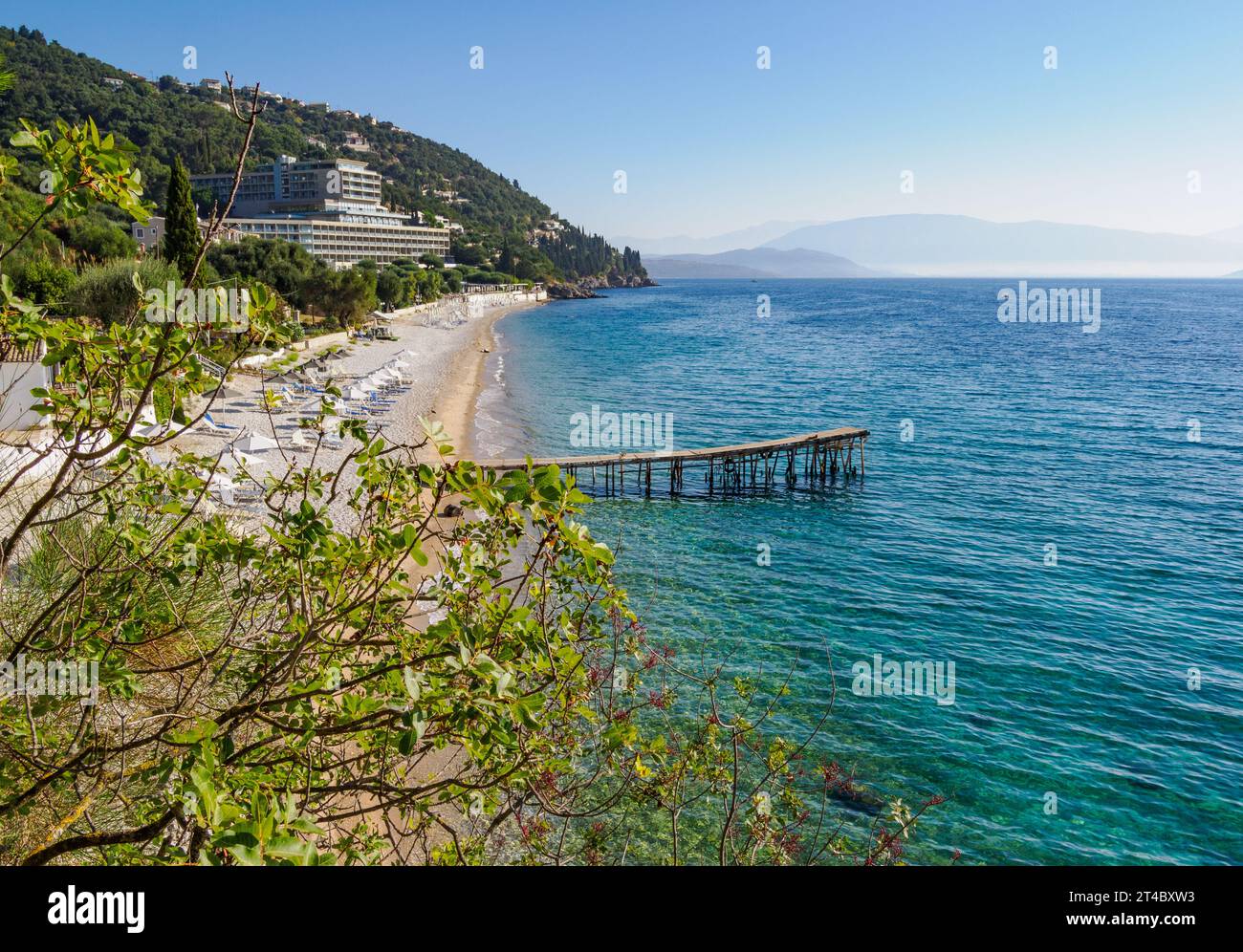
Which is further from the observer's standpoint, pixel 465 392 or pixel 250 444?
pixel 465 392

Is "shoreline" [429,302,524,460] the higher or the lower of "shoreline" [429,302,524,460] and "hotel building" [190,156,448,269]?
the lower

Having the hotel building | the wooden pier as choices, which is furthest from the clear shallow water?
the hotel building

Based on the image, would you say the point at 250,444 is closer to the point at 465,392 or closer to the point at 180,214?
the point at 180,214

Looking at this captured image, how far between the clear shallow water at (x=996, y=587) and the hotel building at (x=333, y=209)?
78.5 m

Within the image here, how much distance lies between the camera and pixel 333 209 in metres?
140

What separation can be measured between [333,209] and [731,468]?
126m

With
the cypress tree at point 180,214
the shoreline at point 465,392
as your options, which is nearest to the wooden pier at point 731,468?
the shoreline at point 465,392

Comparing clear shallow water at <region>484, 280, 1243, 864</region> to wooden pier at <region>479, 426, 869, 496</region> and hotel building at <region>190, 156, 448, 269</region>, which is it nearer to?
wooden pier at <region>479, 426, 869, 496</region>

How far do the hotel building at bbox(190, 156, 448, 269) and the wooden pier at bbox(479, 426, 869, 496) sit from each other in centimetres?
9994

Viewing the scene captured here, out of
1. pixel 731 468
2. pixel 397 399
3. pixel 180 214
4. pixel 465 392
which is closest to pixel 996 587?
pixel 731 468

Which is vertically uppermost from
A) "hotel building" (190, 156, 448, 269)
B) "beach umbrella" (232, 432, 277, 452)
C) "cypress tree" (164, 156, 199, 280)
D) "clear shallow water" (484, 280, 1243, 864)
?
"hotel building" (190, 156, 448, 269)

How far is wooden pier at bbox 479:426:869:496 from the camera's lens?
109 feet
